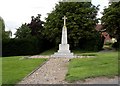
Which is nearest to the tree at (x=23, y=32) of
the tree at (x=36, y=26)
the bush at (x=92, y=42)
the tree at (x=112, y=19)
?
the tree at (x=36, y=26)

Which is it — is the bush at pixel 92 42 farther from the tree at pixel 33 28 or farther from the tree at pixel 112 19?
the tree at pixel 33 28

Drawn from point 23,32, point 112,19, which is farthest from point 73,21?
point 23,32

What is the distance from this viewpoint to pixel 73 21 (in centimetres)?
4106

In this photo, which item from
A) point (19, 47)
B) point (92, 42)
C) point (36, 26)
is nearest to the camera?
point (19, 47)

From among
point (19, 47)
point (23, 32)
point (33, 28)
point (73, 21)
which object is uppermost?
point (73, 21)

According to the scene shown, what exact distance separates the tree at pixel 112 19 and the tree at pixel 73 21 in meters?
1.63

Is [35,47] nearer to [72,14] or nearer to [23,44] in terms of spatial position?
[23,44]

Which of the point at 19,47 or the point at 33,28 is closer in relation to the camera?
the point at 19,47

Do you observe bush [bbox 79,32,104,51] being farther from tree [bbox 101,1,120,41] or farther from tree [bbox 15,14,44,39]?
tree [bbox 15,14,44,39]

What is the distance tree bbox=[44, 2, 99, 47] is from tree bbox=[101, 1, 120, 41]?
1630 mm

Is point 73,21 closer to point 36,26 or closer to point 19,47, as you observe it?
point 19,47

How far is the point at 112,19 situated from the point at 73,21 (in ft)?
16.2

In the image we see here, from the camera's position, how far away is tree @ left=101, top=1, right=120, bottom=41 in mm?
40281

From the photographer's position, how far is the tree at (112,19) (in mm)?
40281
